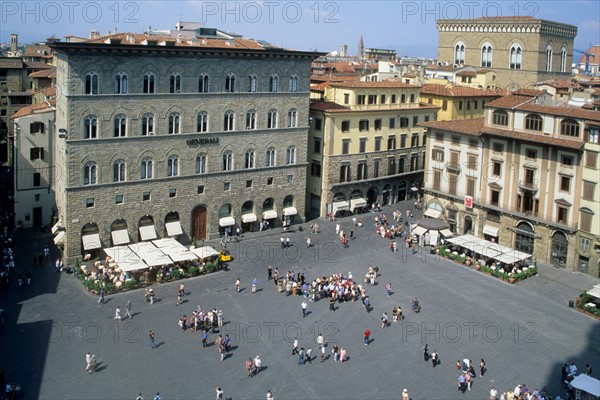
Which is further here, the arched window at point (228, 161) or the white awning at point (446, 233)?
the white awning at point (446, 233)

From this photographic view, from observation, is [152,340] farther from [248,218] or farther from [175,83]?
[175,83]

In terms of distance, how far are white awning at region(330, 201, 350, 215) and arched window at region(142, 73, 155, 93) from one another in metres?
24.1

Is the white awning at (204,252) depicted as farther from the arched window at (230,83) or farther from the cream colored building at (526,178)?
the cream colored building at (526,178)

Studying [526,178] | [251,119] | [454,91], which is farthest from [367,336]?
[454,91]

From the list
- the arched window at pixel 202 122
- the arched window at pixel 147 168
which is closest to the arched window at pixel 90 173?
the arched window at pixel 147 168

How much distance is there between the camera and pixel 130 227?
5600cm

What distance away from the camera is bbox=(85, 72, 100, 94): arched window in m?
51.3

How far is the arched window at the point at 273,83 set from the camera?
61.8m

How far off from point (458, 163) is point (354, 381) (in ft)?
108

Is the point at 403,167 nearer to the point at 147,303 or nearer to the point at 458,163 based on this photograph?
the point at 458,163

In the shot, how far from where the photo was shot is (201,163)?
59.2 metres

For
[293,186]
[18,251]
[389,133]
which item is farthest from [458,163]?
[18,251]

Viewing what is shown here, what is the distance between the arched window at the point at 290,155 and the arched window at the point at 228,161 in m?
6.38

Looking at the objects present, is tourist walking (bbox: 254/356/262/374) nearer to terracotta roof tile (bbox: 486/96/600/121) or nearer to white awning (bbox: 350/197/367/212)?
terracotta roof tile (bbox: 486/96/600/121)
